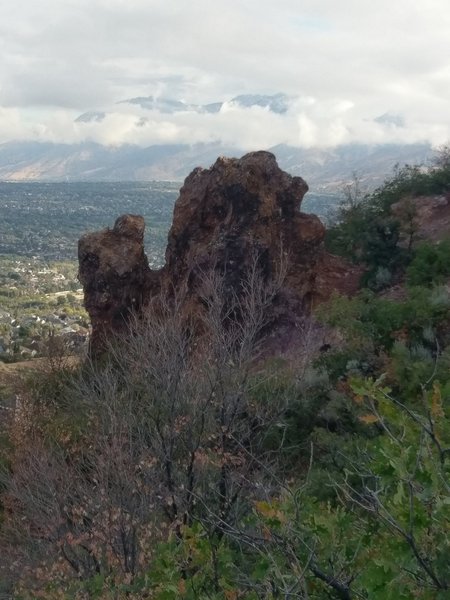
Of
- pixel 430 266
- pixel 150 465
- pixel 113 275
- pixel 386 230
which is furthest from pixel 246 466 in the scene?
pixel 386 230

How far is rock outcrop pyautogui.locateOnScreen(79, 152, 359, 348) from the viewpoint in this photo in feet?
50.1

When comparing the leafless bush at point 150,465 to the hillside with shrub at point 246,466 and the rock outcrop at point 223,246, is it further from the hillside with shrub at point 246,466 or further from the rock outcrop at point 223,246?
the rock outcrop at point 223,246

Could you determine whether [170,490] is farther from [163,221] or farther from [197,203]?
[163,221]

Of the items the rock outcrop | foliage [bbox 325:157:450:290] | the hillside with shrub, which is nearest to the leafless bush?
the hillside with shrub

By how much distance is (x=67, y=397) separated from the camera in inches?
500

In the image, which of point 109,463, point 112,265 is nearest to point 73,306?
point 112,265

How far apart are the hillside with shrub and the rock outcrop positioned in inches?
38.9

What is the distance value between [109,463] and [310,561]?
15.5 ft

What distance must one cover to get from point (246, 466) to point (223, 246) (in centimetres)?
823

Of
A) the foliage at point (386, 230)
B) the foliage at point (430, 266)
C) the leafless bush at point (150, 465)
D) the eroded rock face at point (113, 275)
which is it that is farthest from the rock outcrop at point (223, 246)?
the leafless bush at point (150, 465)

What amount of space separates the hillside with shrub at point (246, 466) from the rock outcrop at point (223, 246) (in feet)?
3.24

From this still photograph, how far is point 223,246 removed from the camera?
50.0ft

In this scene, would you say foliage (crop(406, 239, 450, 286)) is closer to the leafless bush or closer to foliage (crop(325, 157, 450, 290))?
foliage (crop(325, 157, 450, 290))

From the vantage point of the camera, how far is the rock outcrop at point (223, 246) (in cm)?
1527
